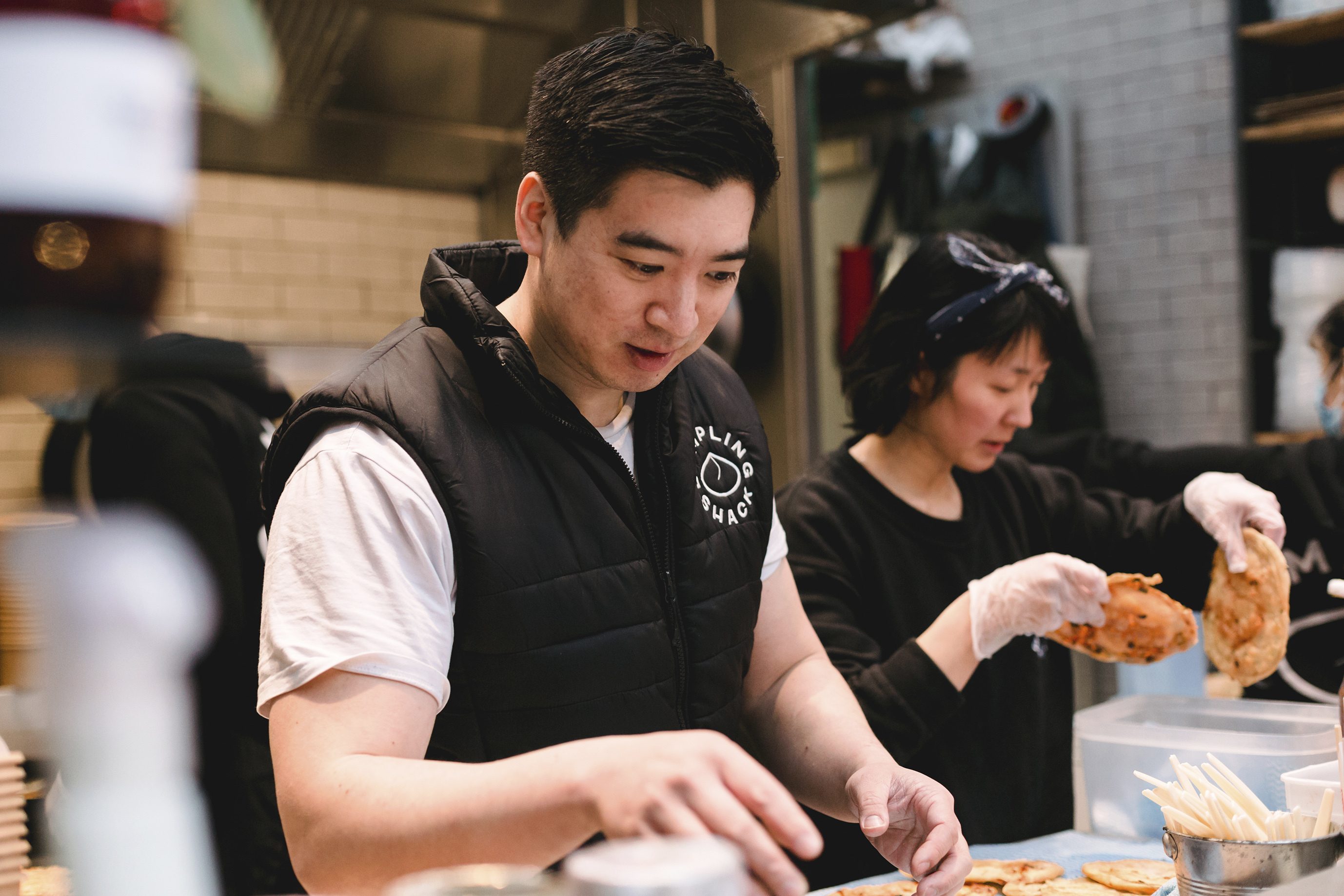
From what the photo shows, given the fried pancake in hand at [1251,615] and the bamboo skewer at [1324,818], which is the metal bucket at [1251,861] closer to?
the bamboo skewer at [1324,818]

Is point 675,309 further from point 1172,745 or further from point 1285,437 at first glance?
point 1285,437

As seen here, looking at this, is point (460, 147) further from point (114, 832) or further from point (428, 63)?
point (114, 832)

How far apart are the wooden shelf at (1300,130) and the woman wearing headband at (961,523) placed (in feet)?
7.55

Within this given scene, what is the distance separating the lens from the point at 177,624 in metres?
1.47

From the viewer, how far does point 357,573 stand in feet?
3.55

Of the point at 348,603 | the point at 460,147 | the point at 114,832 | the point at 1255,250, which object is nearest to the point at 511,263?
the point at 348,603

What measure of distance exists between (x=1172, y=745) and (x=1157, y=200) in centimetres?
372

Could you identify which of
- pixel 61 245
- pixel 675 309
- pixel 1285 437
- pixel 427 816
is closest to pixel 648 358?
pixel 675 309

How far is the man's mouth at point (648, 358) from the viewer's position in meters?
1.30

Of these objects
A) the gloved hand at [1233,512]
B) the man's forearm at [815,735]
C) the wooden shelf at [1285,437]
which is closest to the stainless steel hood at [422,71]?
the gloved hand at [1233,512]

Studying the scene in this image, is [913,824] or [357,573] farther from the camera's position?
[913,824]

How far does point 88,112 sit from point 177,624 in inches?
39.1

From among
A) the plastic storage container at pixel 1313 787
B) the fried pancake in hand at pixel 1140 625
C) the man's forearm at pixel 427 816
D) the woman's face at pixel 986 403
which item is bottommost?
the plastic storage container at pixel 1313 787

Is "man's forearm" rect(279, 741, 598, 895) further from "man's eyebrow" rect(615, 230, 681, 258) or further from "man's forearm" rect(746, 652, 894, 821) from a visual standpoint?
"man's forearm" rect(746, 652, 894, 821)
